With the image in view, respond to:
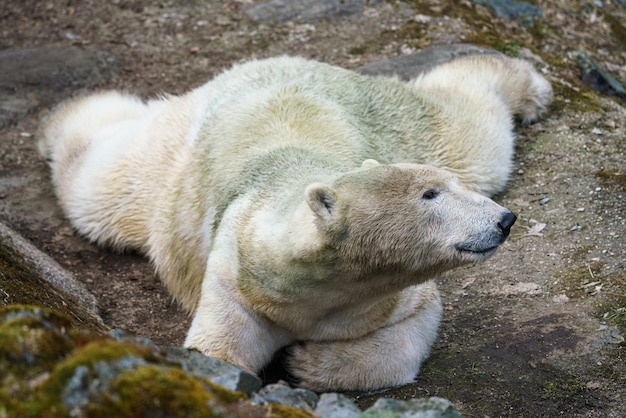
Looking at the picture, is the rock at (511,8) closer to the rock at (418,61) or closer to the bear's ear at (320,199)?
the rock at (418,61)

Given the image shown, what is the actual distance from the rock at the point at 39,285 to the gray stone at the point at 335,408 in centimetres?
147

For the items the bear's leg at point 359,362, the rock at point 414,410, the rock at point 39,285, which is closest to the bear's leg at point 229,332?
the bear's leg at point 359,362

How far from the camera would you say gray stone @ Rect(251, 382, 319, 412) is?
314 centimetres

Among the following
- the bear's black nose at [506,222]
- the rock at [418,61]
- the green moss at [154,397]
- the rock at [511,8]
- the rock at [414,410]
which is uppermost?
the green moss at [154,397]

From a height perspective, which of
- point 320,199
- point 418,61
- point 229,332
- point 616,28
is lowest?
point 616,28

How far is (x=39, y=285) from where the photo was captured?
4984 millimetres

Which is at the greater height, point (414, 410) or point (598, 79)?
point (414, 410)

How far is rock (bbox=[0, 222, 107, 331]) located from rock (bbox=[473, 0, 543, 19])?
5984mm

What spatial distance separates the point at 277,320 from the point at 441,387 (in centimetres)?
93

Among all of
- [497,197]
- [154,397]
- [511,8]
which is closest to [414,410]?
[154,397]

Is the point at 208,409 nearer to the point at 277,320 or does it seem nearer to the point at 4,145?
the point at 277,320

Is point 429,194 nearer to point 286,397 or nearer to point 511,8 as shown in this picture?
point 286,397

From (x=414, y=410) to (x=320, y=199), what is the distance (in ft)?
4.39

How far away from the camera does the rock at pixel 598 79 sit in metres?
8.84
